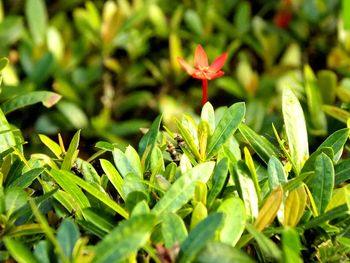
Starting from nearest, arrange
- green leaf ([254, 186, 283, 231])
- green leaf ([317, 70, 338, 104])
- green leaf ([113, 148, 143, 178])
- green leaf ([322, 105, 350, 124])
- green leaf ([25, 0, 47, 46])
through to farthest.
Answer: green leaf ([254, 186, 283, 231]) < green leaf ([113, 148, 143, 178]) < green leaf ([322, 105, 350, 124]) < green leaf ([317, 70, 338, 104]) < green leaf ([25, 0, 47, 46])

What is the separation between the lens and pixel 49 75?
348cm

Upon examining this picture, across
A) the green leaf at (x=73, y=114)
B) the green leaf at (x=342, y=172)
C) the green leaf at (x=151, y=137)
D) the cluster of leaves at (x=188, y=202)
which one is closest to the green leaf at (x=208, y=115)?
the cluster of leaves at (x=188, y=202)

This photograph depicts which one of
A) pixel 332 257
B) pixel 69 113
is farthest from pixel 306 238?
pixel 69 113

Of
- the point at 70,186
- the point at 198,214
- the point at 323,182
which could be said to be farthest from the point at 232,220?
the point at 70,186

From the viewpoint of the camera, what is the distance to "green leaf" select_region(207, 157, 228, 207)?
64.2 inches

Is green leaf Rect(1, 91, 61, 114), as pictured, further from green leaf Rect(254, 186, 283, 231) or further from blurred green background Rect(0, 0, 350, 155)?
blurred green background Rect(0, 0, 350, 155)

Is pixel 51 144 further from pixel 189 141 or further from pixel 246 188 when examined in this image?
pixel 246 188

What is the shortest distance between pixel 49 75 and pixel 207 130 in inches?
71.3

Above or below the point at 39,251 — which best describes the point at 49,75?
below

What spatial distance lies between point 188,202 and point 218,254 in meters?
0.33

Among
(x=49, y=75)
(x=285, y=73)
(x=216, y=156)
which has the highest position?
(x=216, y=156)

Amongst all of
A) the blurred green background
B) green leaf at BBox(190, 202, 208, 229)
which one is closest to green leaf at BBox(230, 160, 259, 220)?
green leaf at BBox(190, 202, 208, 229)

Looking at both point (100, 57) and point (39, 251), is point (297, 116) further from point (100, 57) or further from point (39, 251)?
point (100, 57)

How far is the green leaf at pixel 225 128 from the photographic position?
1.81 meters
